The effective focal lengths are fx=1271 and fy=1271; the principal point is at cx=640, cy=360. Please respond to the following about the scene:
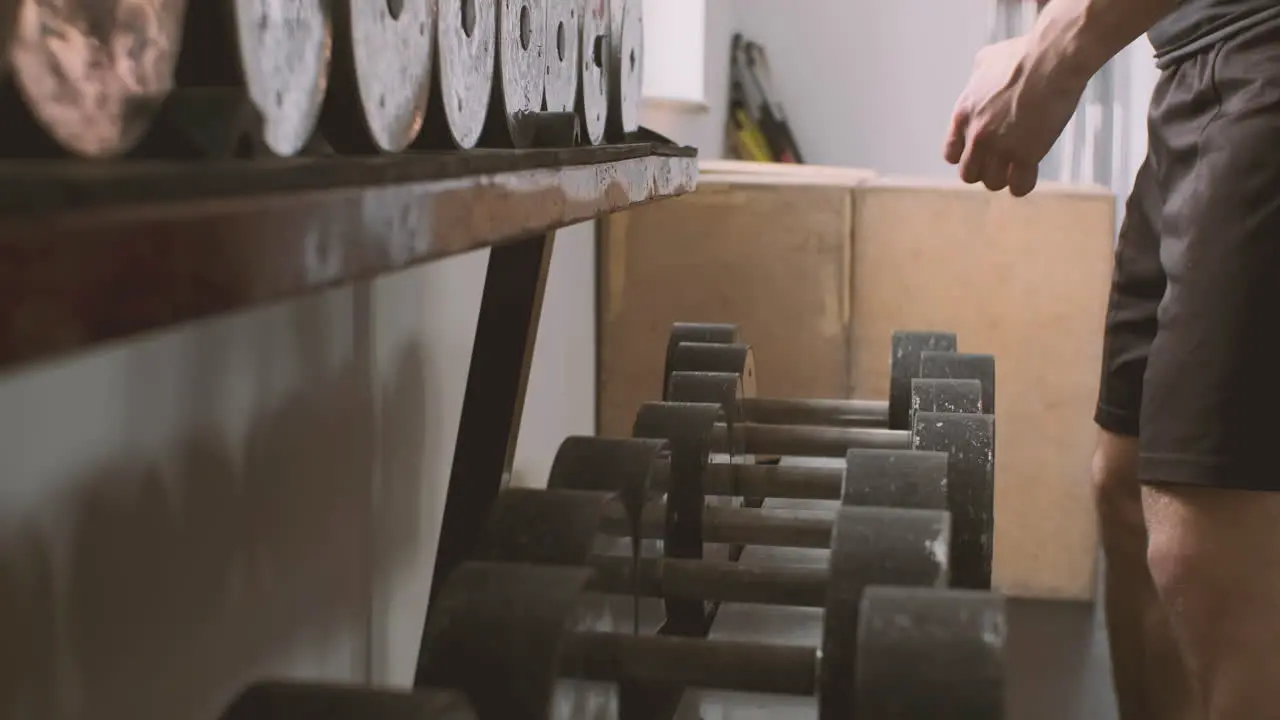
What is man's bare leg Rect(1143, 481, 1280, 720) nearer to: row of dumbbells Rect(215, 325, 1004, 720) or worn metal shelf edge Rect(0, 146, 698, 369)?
row of dumbbells Rect(215, 325, 1004, 720)

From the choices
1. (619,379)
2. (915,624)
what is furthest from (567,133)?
(619,379)

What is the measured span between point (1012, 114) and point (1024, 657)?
1173mm

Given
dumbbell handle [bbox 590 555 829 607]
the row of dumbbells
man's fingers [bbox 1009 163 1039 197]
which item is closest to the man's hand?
man's fingers [bbox 1009 163 1039 197]

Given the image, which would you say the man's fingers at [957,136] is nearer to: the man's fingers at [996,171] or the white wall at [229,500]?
the man's fingers at [996,171]

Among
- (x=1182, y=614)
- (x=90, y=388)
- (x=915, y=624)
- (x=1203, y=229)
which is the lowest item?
(x=1182, y=614)

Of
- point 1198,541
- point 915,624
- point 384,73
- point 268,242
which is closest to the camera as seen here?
point 268,242

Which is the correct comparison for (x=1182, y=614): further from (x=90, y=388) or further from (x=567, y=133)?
(x=90, y=388)

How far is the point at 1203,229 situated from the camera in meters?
1.01

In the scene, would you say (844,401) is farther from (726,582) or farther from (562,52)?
(562,52)

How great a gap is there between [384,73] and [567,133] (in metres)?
0.23

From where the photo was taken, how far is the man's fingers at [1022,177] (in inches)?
46.1

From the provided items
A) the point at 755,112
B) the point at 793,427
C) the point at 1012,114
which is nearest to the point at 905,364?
the point at 793,427

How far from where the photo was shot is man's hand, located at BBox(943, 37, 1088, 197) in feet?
3.67

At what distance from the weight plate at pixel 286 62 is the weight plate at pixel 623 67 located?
1.68 ft
